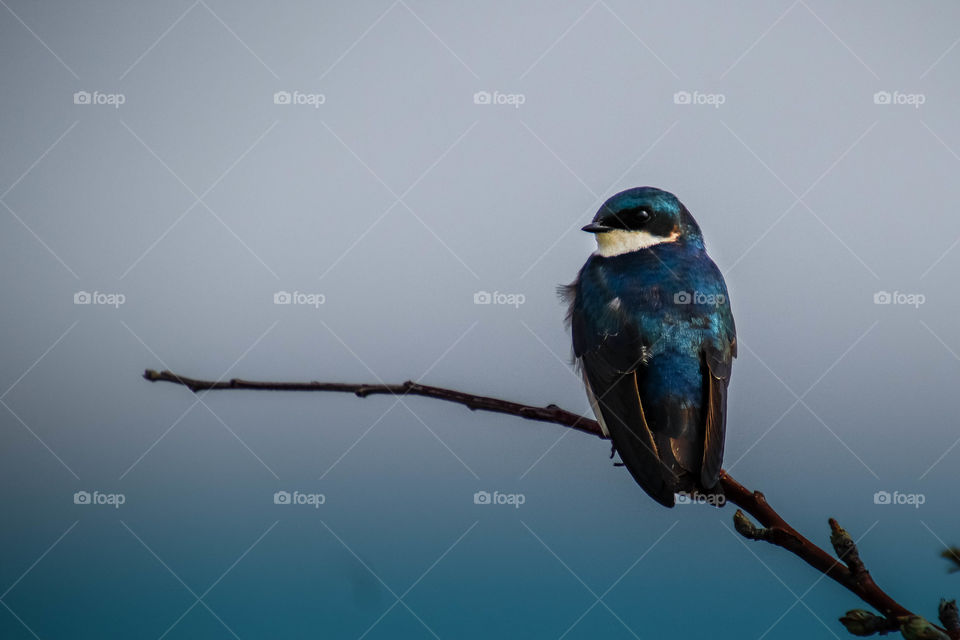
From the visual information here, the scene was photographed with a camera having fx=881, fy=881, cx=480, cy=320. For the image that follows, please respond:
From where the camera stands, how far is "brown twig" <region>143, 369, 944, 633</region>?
41.2 inches

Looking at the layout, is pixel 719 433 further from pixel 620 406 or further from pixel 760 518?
pixel 760 518

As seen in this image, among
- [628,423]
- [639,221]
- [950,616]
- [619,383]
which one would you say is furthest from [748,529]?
[639,221]

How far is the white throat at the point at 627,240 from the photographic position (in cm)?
225

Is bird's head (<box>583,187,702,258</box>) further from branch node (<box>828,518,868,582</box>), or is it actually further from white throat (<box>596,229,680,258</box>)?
branch node (<box>828,518,868,582</box>)

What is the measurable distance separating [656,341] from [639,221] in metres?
0.37

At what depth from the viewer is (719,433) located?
70.7 inches

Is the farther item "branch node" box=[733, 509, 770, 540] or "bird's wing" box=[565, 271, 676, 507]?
"bird's wing" box=[565, 271, 676, 507]

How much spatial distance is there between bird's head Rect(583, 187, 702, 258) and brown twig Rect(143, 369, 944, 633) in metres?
0.84

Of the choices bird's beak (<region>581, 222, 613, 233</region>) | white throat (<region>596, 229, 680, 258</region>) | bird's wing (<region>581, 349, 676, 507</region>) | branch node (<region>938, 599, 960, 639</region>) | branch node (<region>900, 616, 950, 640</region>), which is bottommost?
bird's wing (<region>581, 349, 676, 507</region>)

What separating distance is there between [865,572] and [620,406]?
831mm

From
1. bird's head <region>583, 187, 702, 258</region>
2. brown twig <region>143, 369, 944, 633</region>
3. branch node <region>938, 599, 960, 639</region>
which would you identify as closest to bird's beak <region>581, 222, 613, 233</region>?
bird's head <region>583, 187, 702, 258</region>

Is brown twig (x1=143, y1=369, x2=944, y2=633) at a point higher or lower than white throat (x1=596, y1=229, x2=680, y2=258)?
lower

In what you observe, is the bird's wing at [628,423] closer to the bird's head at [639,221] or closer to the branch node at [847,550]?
the bird's head at [639,221]

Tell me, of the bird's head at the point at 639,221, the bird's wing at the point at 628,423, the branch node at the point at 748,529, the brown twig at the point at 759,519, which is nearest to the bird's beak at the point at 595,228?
the bird's head at the point at 639,221
